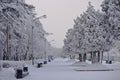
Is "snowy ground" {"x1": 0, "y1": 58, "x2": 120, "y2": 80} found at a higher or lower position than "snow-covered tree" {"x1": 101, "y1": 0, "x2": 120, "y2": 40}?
lower

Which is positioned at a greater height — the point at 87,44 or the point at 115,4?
the point at 115,4

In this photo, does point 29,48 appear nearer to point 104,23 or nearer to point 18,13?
point 18,13

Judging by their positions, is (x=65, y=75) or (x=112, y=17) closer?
(x=112, y=17)

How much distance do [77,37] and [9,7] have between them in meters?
38.0

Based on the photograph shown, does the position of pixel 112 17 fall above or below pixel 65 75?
above

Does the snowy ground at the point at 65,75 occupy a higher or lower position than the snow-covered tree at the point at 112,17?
lower

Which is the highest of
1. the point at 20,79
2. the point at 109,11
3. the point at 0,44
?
the point at 109,11

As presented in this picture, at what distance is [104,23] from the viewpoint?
30.1m

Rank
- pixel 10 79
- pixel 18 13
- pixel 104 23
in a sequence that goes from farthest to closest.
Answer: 1. pixel 18 13
2. pixel 104 23
3. pixel 10 79

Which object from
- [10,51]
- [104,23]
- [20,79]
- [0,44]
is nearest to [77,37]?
Result: [10,51]

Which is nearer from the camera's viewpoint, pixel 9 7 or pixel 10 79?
pixel 10 79

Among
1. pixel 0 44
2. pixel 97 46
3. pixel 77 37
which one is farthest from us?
pixel 77 37

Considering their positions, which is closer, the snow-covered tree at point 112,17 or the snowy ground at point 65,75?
the snowy ground at point 65,75

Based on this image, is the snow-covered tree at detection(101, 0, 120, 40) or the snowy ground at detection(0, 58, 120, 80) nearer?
the snowy ground at detection(0, 58, 120, 80)
